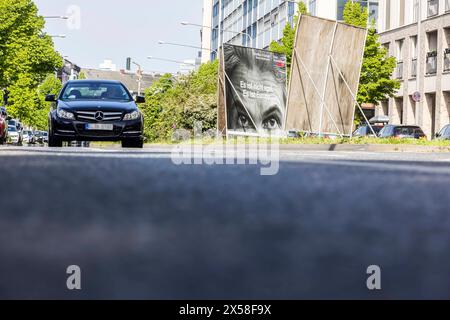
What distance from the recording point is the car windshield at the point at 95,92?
18766mm

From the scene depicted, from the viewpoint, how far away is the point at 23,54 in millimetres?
49344

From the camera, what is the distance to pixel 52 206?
171 inches

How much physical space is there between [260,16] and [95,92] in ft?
181

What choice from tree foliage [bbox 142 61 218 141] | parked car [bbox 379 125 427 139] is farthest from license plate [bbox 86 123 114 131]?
tree foliage [bbox 142 61 218 141]

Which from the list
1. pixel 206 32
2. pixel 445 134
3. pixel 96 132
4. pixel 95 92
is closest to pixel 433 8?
pixel 445 134

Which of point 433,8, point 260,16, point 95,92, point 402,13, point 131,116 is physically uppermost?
point 260,16

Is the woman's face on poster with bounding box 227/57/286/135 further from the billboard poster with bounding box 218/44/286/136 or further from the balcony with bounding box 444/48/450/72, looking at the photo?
the balcony with bounding box 444/48/450/72

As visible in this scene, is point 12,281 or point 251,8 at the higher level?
point 251,8

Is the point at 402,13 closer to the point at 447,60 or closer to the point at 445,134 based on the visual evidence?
the point at 447,60

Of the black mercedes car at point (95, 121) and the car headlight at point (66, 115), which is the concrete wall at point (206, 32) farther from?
the car headlight at point (66, 115)

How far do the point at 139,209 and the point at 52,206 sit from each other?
46 cm

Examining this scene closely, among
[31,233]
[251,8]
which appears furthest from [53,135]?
[251,8]

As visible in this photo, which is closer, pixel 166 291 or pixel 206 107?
pixel 166 291
